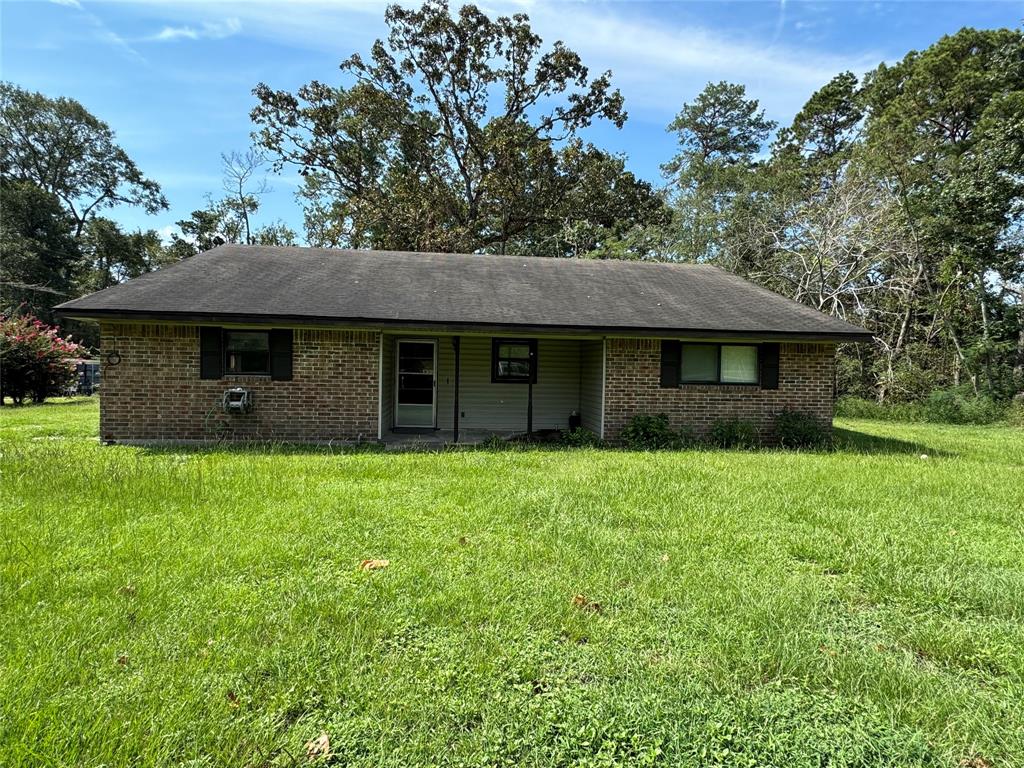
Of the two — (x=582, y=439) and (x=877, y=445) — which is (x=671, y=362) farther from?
(x=877, y=445)

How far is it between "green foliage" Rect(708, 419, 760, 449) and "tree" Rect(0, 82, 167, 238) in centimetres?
4537

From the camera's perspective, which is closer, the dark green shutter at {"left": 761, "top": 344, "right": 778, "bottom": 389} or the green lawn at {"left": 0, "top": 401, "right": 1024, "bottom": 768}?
the green lawn at {"left": 0, "top": 401, "right": 1024, "bottom": 768}

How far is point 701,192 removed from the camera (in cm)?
2403

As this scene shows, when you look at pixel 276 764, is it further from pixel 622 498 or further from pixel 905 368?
pixel 905 368

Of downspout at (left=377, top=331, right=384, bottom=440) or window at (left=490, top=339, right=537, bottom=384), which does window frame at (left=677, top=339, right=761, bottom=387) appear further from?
downspout at (left=377, top=331, right=384, bottom=440)

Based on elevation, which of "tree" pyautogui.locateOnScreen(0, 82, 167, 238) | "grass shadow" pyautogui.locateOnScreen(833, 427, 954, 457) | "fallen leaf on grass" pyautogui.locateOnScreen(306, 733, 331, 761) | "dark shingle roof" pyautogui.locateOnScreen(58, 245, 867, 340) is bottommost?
"fallen leaf on grass" pyautogui.locateOnScreen(306, 733, 331, 761)

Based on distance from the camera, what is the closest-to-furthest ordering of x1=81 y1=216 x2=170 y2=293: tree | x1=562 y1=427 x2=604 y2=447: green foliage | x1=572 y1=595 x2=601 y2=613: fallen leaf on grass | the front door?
x1=572 y1=595 x2=601 y2=613: fallen leaf on grass → x1=562 y1=427 x2=604 y2=447: green foliage → the front door → x1=81 y1=216 x2=170 y2=293: tree

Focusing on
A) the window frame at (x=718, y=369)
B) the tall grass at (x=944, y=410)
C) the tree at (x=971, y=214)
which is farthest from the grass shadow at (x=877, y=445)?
the tree at (x=971, y=214)

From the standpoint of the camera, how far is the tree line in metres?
16.8

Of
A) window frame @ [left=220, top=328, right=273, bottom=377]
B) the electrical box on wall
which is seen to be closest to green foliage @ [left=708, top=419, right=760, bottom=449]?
window frame @ [left=220, top=328, right=273, bottom=377]

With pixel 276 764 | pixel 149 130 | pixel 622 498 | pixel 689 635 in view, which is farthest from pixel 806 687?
pixel 149 130

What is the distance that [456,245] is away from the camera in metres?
23.2

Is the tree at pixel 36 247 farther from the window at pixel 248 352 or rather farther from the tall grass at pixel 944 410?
the tall grass at pixel 944 410

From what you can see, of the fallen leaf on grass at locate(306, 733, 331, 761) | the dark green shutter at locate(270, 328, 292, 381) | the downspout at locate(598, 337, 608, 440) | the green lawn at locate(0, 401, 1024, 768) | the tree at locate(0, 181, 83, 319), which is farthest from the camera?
the tree at locate(0, 181, 83, 319)
